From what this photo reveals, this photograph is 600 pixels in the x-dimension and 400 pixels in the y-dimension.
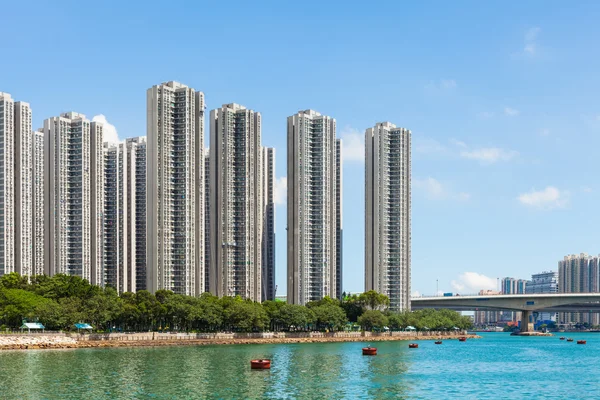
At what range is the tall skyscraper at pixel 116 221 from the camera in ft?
577

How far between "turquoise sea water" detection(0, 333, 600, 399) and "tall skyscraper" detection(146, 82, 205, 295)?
4686cm

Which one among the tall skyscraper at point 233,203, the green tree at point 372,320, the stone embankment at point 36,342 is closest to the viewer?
the stone embankment at point 36,342

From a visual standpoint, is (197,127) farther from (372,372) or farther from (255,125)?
(372,372)

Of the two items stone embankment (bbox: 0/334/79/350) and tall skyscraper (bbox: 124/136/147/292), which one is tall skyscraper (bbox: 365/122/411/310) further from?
stone embankment (bbox: 0/334/79/350)

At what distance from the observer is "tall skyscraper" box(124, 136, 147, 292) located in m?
179

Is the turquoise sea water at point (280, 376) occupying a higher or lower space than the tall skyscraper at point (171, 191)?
lower

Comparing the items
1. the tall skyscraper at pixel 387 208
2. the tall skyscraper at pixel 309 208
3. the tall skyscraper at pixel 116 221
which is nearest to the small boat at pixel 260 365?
the tall skyscraper at pixel 309 208

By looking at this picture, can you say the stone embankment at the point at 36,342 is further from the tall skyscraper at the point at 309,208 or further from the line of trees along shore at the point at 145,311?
the tall skyscraper at the point at 309,208

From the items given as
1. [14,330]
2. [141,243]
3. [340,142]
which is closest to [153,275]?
[141,243]

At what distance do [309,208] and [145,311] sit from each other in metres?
53.0

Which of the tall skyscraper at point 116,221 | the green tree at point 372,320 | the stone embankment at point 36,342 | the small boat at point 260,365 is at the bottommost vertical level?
the green tree at point 372,320

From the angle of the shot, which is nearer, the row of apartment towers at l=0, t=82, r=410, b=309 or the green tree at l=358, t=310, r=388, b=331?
the row of apartment towers at l=0, t=82, r=410, b=309

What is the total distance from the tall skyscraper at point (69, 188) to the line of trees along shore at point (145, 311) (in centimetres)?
1387

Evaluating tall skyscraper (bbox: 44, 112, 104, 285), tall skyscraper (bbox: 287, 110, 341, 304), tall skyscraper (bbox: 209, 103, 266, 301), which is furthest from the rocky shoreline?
tall skyscraper (bbox: 44, 112, 104, 285)
